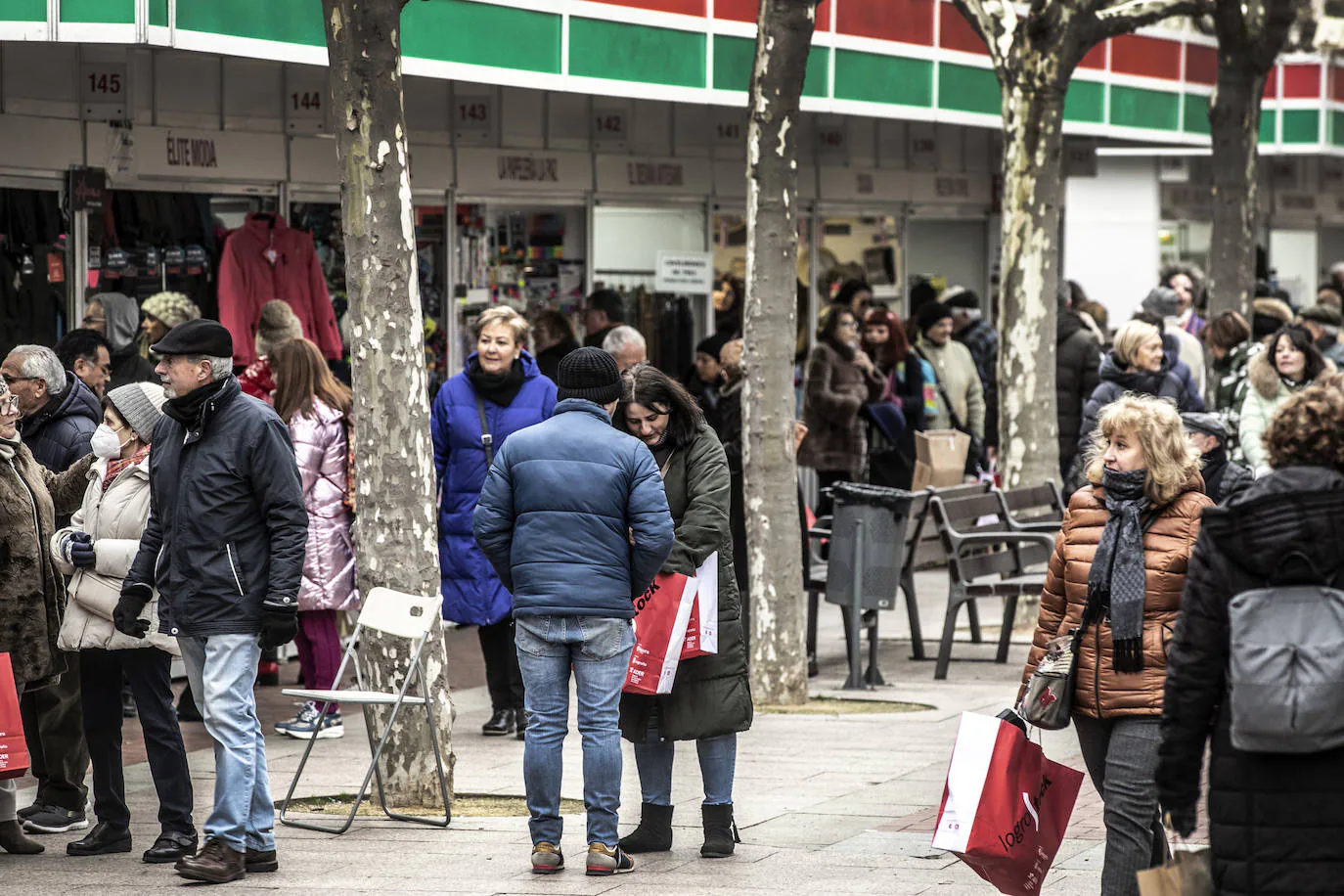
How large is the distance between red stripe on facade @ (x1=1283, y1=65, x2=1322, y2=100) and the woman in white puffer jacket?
20889mm

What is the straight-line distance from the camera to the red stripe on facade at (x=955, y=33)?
17.8m

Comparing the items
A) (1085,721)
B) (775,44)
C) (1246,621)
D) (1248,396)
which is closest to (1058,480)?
(1248,396)

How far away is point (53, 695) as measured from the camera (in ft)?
26.7

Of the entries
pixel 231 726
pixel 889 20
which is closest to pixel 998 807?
pixel 231 726

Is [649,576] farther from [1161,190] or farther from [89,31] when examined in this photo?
[1161,190]

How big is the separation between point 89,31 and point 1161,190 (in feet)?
63.5

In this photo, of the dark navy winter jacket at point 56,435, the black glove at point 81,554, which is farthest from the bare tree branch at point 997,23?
the black glove at point 81,554

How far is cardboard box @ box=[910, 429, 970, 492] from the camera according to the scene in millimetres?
13617

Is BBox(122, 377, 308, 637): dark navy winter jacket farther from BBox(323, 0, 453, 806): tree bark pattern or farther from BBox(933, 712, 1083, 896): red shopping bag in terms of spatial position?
BBox(933, 712, 1083, 896): red shopping bag

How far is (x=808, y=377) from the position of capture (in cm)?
1516

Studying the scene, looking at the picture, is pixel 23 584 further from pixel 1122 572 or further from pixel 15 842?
pixel 1122 572

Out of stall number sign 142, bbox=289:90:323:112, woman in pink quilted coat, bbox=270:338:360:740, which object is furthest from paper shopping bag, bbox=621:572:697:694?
stall number sign 142, bbox=289:90:323:112

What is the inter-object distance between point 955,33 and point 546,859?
12158mm

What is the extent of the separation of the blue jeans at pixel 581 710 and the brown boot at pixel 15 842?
6.05 feet
